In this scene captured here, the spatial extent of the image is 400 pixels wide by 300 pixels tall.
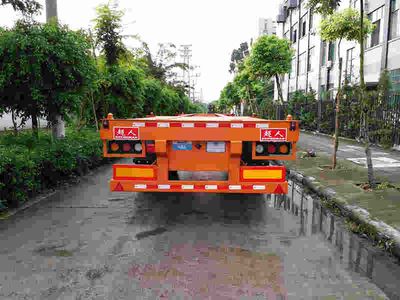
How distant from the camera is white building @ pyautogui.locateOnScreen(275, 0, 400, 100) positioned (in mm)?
19312

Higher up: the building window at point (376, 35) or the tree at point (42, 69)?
the building window at point (376, 35)

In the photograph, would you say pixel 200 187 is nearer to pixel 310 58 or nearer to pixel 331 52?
pixel 331 52

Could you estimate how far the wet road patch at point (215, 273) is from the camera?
3377mm

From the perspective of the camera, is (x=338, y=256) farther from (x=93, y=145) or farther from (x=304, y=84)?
(x=304, y=84)

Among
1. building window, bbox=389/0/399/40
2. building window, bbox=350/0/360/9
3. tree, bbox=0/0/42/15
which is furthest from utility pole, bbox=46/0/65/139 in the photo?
building window, bbox=350/0/360/9

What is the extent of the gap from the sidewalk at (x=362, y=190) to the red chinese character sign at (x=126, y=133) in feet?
11.0

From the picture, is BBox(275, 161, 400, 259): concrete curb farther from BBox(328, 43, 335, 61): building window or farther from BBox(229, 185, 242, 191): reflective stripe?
BBox(328, 43, 335, 61): building window

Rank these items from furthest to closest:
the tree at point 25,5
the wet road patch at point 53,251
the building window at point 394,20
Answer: the building window at point 394,20 → the tree at point 25,5 → the wet road patch at point 53,251

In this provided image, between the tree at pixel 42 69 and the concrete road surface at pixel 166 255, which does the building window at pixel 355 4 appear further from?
the concrete road surface at pixel 166 255

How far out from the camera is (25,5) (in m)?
18.3

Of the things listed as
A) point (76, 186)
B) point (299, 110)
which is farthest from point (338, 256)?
point (299, 110)

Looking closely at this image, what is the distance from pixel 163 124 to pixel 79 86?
143 inches

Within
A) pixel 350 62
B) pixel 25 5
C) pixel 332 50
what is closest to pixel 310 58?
pixel 332 50

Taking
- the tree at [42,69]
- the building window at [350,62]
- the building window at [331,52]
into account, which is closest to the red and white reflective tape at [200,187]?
the tree at [42,69]
